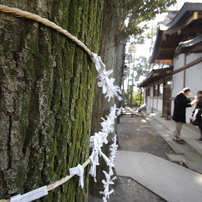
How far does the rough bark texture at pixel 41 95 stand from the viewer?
0.46 meters

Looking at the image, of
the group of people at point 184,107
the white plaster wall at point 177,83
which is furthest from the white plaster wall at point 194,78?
the group of people at point 184,107

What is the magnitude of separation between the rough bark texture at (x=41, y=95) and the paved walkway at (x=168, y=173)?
205 cm

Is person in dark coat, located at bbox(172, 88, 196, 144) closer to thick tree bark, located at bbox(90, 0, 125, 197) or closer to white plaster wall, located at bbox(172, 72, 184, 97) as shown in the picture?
white plaster wall, located at bbox(172, 72, 184, 97)

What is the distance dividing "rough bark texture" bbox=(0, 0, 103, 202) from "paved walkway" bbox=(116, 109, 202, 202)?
2.05 metres

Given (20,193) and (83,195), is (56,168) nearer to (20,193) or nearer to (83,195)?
(20,193)

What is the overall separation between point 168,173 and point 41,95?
2.90m

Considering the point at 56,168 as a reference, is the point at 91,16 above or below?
above

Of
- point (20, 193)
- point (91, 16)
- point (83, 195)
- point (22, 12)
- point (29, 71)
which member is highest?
point (91, 16)

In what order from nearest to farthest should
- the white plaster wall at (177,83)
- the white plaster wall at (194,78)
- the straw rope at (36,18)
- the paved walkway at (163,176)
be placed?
the straw rope at (36,18) → the paved walkway at (163,176) → the white plaster wall at (194,78) → the white plaster wall at (177,83)

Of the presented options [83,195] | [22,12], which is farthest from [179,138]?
[22,12]

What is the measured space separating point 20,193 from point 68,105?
36cm

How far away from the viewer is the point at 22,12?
1.46 ft

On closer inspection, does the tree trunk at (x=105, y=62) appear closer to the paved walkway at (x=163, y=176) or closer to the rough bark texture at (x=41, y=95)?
the paved walkway at (x=163, y=176)

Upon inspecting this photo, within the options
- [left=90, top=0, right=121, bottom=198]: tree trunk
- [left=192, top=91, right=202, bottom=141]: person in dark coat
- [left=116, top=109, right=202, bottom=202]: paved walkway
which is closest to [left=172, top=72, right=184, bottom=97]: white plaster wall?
[left=192, top=91, right=202, bottom=141]: person in dark coat
